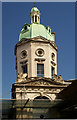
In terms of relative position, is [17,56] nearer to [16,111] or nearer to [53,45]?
[53,45]

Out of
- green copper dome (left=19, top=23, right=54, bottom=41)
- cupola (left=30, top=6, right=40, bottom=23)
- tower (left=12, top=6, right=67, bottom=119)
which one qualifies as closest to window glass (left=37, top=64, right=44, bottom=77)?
tower (left=12, top=6, right=67, bottom=119)

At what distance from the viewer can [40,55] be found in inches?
1715

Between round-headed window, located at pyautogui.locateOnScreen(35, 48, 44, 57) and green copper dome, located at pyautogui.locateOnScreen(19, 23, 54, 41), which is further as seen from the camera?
green copper dome, located at pyautogui.locateOnScreen(19, 23, 54, 41)

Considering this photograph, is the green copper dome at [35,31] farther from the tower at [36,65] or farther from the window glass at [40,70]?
the window glass at [40,70]

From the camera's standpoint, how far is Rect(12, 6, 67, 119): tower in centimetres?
3971

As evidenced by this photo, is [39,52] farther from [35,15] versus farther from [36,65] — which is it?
[35,15]

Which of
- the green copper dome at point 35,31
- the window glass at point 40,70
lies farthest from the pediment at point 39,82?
the green copper dome at point 35,31

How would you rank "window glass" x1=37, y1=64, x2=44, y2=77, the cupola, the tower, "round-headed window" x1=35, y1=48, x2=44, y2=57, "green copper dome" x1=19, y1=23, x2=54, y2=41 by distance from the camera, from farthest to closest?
1. the cupola
2. "green copper dome" x1=19, y1=23, x2=54, y2=41
3. "round-headed window" x1=35, y1=48, x2=44, y2=57
4. "window glass" x1=37, y1=64, x2=44, y2=77
5. the tower

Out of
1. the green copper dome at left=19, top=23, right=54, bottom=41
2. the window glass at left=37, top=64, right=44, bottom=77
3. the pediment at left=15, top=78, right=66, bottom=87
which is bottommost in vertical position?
the pediment at left=15, top=78, right=66, bottom=87

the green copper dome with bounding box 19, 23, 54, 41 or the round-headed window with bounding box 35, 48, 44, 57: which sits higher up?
the green copper dome with bounding box 19, 23, 54, 41

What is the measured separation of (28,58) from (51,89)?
7023 mm

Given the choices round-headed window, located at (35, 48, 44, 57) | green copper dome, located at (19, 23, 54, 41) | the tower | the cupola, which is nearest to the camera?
the tower

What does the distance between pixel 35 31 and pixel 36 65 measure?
6.96 meters

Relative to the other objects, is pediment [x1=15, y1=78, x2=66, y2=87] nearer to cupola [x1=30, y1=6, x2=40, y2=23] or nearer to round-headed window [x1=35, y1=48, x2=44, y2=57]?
round-headed window [x1=35, y1=48, x2=44, y2=57]
